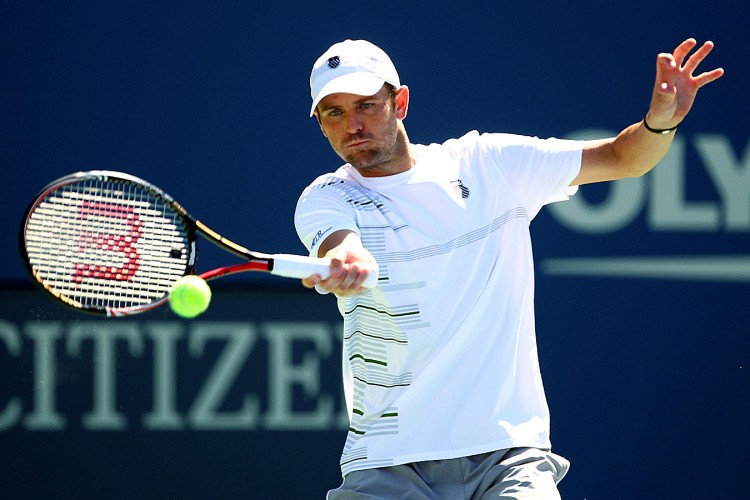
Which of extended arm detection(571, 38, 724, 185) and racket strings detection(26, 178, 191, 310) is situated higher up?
extended arm detection(571, 38, 724, 185)

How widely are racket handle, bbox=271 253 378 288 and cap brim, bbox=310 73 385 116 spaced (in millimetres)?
557

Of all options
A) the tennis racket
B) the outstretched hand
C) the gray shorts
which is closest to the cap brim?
the tennis racket

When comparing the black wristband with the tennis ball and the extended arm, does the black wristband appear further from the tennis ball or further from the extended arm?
the tennis ball

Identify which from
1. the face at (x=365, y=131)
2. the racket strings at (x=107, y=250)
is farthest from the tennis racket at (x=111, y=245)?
the face at (x=365, y=131)

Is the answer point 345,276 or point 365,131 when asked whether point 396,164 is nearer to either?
point 365,131

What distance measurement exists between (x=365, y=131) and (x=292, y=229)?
4.86 ft

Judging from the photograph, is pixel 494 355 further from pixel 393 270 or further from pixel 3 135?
pixel 3 135

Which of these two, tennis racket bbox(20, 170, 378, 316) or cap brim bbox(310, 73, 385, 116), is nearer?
tennis racket bbox(20, 170, 378, 316)

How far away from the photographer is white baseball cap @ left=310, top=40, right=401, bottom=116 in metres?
3.22

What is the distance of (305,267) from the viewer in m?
2.78

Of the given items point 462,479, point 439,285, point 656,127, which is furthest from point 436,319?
point 656,127

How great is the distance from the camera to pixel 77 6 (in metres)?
4.66

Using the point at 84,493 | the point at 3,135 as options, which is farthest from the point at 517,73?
the point at 84,493

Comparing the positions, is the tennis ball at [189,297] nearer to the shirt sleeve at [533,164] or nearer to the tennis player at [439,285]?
the tennis player at [439,285]
